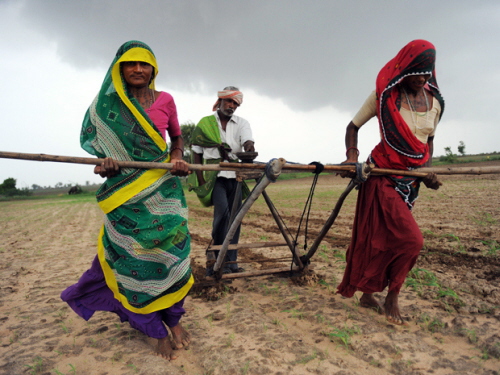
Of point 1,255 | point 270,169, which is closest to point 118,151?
point 270,169

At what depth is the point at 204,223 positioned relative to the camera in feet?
31.0

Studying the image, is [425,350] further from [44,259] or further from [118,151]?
[44,259]

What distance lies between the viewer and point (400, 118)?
2.77m

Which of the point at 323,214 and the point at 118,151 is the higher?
the point at 118,151

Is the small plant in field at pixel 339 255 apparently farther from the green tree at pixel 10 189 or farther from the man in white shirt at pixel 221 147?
the green tree at pixel 10 189

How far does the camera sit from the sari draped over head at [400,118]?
2672 mm

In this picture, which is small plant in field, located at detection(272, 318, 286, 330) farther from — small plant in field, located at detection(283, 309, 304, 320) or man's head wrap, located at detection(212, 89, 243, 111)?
man's head wrap, located at detection(212, 89, 243, 111)

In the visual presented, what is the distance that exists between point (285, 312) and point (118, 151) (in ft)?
6.64

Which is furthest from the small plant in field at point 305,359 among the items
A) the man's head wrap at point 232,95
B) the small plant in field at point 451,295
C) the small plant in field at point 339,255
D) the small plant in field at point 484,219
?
the small plant in field at point 484,219

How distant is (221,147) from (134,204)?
5.71 ft

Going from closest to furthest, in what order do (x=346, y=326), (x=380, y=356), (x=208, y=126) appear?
1. (x=380, y=356)
2. (x=346, y=326)
3. (x=208, y=126)

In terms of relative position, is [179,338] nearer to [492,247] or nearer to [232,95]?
[232,95]

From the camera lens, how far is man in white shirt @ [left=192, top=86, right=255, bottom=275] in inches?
152

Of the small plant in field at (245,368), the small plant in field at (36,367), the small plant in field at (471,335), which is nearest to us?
the small plant in field at (245,368)
